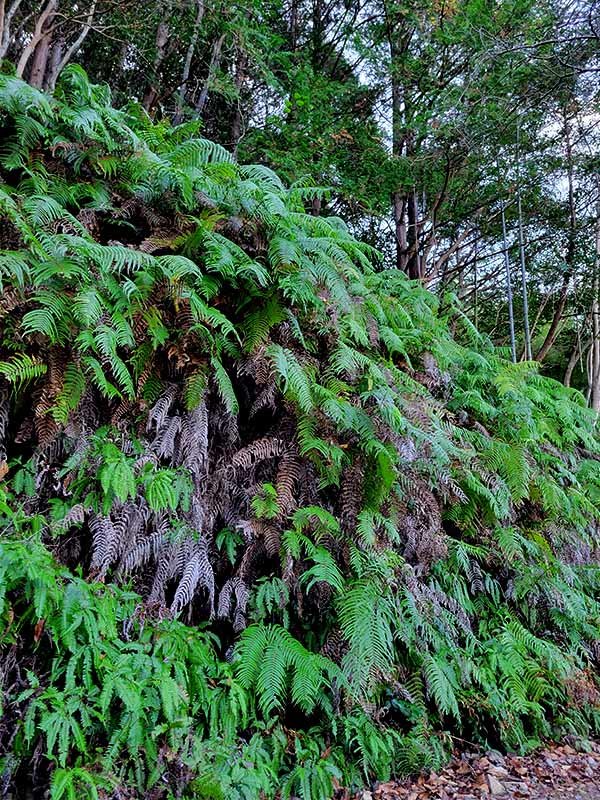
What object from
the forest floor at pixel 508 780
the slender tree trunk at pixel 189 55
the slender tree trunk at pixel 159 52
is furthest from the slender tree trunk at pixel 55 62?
the forest floor at pixel 508 780

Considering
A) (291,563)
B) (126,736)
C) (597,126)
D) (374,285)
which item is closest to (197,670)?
(126,736)

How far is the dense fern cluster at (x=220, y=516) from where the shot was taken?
1.86 metres

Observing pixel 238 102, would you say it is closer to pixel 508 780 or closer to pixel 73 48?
pixel 73 48

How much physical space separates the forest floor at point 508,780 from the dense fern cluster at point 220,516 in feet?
0.33

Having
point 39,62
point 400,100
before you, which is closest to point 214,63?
point 39,62

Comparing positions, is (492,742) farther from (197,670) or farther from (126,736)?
(126,736)

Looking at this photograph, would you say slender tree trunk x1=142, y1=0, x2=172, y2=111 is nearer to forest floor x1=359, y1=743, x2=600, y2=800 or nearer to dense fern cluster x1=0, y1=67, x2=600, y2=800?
dense fern cluster x1=0, y1=67, x2=600, y2=800

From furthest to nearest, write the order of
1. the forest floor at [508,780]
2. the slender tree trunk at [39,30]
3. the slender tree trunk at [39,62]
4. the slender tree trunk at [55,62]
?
the slender tree trunk at [55,62] → the slender tree trunk at [39,62] → the slender tree trunk at [39,30] → the forest floor at [508,780]

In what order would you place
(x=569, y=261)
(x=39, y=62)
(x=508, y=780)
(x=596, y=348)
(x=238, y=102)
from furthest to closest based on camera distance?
(x=596, y=348) → (x=569, y=261) → (x=238, y=102) → (x=39, y=62) → (x=508, y=780)

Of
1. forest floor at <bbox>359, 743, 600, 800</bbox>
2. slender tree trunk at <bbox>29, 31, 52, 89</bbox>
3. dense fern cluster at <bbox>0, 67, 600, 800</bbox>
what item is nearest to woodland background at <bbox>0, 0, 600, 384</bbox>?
slender tree trunk at <bbox>29, 31, 52, 89</bbox>

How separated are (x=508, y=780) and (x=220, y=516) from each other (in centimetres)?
196

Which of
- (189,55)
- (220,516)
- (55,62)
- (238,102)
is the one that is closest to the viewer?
(220,516)

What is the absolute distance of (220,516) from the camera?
2.56 meters

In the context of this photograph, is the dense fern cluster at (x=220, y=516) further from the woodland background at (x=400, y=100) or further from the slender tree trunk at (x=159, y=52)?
the slender tree trunk at (x=159, y=52)
